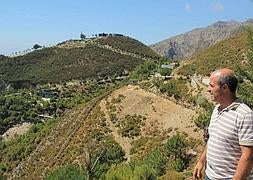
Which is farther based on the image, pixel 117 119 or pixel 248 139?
pixel 117 119

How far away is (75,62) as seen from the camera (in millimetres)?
111938

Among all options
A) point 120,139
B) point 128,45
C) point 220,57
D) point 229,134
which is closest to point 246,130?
point 229,134

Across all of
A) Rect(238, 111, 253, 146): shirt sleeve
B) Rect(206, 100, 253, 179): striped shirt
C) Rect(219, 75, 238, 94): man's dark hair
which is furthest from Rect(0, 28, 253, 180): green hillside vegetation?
Rect(238, 111, 253, 146): shirt sleeve

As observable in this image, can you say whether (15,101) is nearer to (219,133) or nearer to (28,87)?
(28,87)

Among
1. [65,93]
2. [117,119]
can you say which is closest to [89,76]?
[65,93]

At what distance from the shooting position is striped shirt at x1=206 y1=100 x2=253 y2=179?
427 centimetres

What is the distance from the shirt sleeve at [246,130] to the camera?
Answer: 13.8 feet

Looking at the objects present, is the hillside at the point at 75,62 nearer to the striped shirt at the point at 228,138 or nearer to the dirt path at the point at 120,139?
the dirt path at the point at 120,139

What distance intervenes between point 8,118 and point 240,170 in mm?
73172

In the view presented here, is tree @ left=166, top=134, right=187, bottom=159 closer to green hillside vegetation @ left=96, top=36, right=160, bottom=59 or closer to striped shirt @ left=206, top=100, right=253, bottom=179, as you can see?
striped shirt @ left=206, top=100, right=253, bottom=179

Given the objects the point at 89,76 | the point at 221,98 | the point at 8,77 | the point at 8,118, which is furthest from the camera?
the point at 8,77

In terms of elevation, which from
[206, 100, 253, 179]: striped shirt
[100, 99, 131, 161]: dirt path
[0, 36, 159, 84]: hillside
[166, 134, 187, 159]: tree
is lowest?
[100, 99, 131, 161]: dirt path

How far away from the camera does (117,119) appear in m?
44.8

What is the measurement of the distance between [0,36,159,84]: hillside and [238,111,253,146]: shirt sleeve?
94.7 metres
